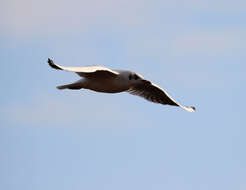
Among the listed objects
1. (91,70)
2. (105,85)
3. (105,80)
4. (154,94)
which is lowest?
(154,94)

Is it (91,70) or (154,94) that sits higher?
(91,70)

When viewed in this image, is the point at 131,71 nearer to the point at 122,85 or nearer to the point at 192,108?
the point at 122,85

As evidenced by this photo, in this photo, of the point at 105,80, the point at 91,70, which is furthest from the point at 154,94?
the point at 91,70

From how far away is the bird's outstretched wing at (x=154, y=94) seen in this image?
2262 cm

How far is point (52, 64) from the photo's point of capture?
56.3 ft

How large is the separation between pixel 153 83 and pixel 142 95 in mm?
729

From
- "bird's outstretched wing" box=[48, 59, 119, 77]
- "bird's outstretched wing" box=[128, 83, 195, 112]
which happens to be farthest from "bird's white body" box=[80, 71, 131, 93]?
"bird's outstretched wing" box=[128, 83, 195, 112]

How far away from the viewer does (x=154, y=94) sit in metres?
23.0

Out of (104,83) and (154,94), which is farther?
(154,94)

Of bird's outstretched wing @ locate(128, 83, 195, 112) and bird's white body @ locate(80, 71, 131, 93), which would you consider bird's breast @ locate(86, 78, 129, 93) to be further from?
bird's outstretched wing @ locate(128, 83, 195, 112)

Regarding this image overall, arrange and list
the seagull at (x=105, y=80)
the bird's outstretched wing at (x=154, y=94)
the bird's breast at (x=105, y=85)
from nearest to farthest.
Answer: the seagull at (x=105, y=80)
the bird's breast at (x=105, y=85)
the bird's outstretched wing at (x=154, y=94)

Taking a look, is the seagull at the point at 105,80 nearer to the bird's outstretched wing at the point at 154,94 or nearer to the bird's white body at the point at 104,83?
the bird's white body at the point at 104,83

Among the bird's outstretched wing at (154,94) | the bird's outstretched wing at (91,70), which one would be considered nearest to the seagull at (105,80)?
the bird's outstretched wing at (91,70)

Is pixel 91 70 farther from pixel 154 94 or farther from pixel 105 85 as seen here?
pixel 154 94
